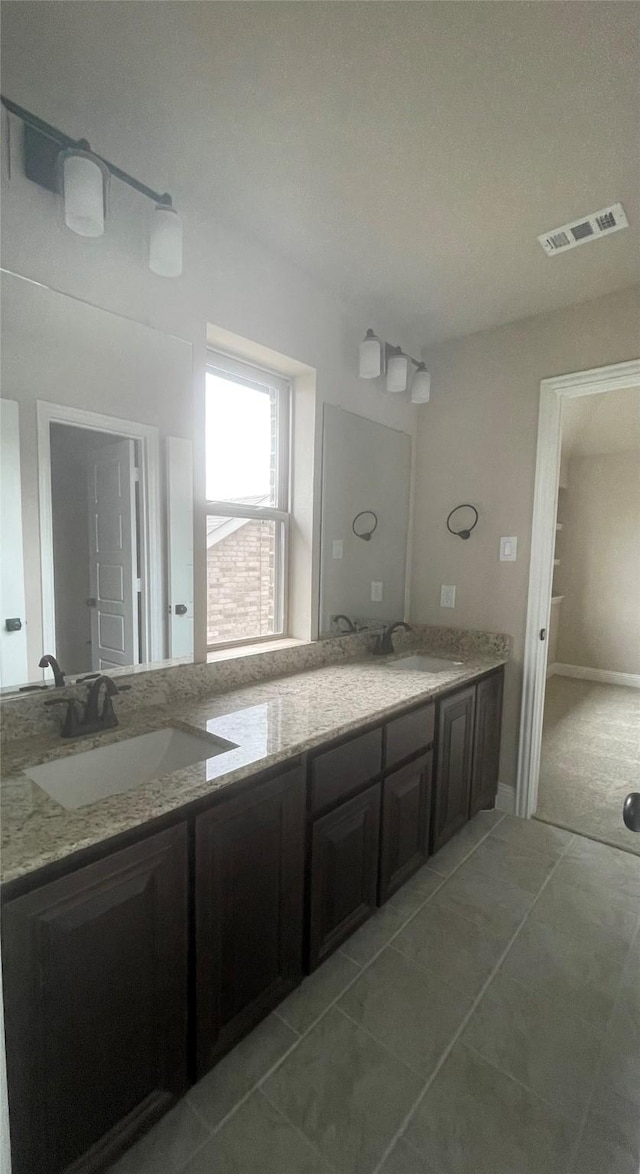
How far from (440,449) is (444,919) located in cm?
221

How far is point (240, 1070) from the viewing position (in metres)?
1.22

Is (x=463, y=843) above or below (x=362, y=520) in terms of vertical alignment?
below

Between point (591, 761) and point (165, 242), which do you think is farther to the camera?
point (591, 761)

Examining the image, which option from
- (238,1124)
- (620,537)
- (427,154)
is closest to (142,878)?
(238,1124)

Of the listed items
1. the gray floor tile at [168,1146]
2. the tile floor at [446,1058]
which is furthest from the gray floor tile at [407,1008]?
the gray floor tile at [168,1146]

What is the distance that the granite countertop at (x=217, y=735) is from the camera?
0.87 meters

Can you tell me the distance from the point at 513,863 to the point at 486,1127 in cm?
103

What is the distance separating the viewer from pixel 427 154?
138cm

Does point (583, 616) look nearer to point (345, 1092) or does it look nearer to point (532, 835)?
point (532, 835)

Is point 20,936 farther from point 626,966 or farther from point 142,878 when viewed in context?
point 626,966

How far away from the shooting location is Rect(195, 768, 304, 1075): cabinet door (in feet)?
3.64

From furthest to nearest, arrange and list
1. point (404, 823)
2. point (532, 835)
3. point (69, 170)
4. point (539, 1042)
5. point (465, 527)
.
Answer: point (465, 527), point (532, 835), point (404, 823), point (539, 1042), point (69, 170)

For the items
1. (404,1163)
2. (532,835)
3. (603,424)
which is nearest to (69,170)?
(404,1163)

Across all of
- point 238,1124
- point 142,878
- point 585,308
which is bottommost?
point 238,1124
